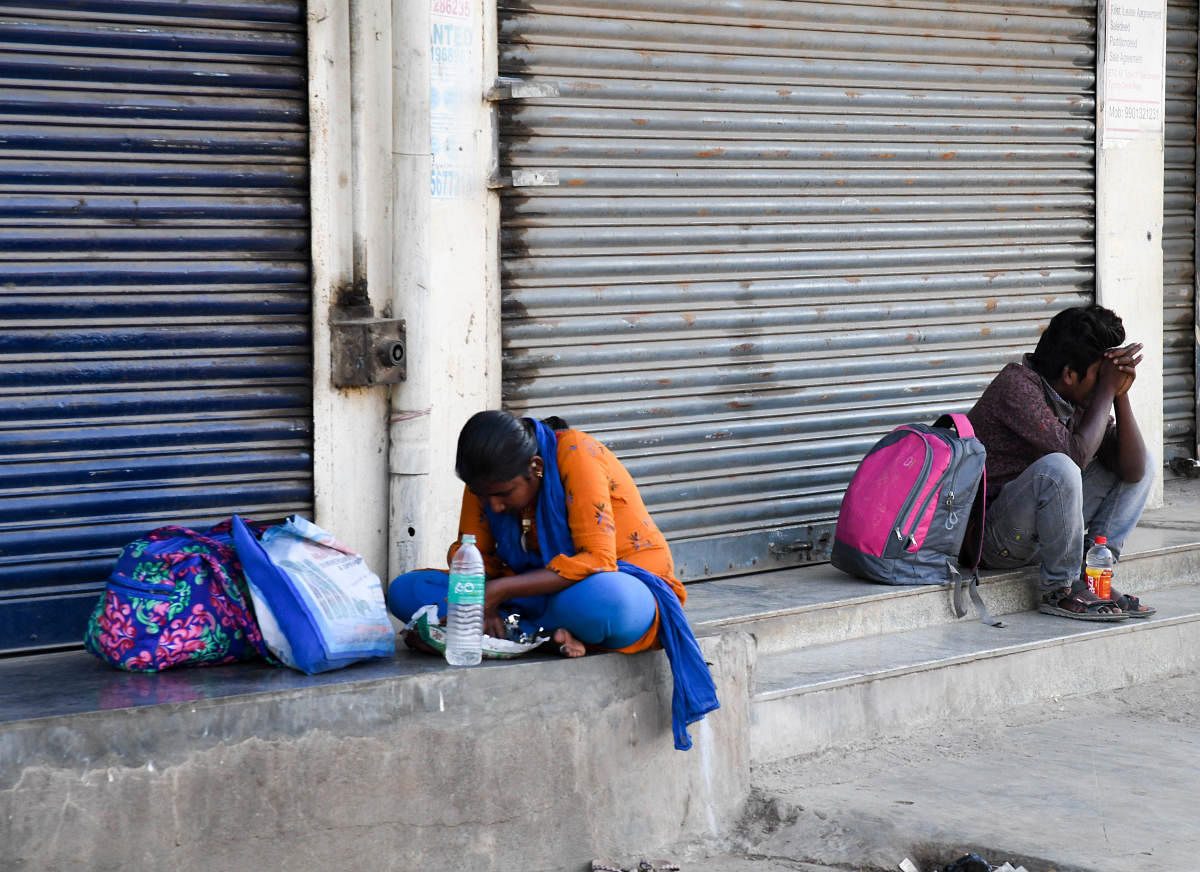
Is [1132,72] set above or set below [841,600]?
above

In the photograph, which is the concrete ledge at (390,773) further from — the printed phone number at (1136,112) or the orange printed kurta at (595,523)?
the printed phone number at (1136,112)

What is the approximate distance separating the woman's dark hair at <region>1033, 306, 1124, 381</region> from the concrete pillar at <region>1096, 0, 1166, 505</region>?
1.37 m

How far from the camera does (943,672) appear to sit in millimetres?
5094

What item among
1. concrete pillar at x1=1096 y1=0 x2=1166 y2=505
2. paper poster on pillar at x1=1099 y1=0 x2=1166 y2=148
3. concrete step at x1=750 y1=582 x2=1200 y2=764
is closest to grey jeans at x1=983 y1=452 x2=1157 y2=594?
concrete step at x1=750 y1=582 x2=1200 y2=764

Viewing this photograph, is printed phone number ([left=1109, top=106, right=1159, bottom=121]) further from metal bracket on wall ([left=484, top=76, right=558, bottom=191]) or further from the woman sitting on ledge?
the woman sitting on ledge

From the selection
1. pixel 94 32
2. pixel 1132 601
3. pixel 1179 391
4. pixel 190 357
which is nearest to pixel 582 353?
pixel 190 357

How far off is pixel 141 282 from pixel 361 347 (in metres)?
0.71

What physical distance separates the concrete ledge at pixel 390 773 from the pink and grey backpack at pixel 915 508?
1.32 meters

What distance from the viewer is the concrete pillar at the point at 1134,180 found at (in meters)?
6.95

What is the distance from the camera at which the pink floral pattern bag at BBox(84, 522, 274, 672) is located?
3797 millimetres

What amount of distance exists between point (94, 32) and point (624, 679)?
239cm

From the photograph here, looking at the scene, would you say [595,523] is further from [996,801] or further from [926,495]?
[926,495]

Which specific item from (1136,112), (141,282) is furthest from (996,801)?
(1136,112)

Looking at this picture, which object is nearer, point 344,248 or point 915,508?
point 344,248
